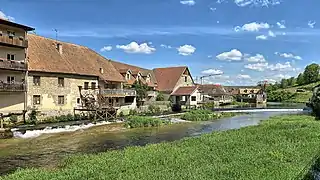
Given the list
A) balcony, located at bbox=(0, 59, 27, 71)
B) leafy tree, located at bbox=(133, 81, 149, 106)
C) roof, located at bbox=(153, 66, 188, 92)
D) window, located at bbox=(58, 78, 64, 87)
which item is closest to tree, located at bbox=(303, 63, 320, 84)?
roof, located at bbox=(153, 66, 188, 92)

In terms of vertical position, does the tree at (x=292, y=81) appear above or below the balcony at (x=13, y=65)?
above

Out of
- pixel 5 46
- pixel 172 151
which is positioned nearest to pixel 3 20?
pixel 5 46

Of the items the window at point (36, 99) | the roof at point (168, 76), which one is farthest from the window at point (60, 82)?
the roof at point (168, 76)

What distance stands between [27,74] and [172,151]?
24.8 meters

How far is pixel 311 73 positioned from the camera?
140375 millimetres

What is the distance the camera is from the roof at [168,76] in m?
71.2

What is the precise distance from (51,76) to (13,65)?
6.35m

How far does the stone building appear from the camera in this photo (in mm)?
33219

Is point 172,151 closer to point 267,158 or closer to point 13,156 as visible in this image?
point 267,158

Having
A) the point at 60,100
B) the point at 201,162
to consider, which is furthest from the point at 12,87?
the point at 201,162

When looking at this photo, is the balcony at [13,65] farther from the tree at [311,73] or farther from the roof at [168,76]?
the tree at [311,73]

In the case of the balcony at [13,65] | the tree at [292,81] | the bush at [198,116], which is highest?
the tree at [292,81]

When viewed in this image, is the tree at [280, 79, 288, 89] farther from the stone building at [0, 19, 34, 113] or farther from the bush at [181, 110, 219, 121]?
the stone building at [0, 19, 34, 113]

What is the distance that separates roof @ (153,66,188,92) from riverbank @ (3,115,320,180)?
51.1 m
